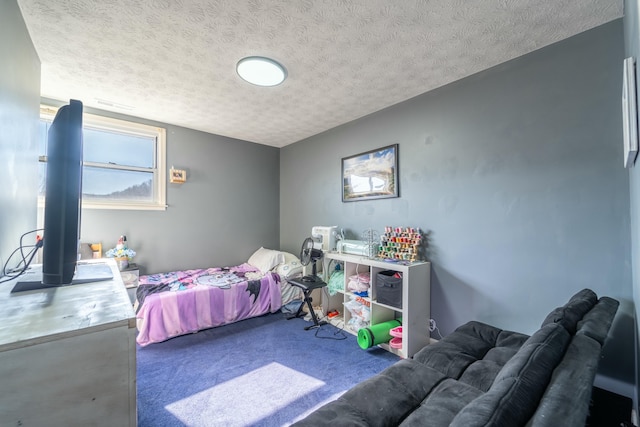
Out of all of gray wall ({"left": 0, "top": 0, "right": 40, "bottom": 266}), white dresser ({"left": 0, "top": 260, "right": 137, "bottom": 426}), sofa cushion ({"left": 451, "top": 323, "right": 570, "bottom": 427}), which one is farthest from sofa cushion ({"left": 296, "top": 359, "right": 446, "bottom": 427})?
gray wall ({"left": 0, "top": 0, "right": 40, "bottom": 266})

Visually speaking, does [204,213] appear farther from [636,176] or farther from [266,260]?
[636,176]

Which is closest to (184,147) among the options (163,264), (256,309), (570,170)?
(163,264)

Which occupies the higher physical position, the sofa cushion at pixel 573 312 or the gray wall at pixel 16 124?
the gray wall at pixel 16 124

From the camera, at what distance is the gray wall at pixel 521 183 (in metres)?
1.68

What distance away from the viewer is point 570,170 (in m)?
1.81

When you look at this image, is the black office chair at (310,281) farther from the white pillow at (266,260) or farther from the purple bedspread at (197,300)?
the white pillow at (266,260)

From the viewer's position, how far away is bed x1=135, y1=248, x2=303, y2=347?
8.53ft

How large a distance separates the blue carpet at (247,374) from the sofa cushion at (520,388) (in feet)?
4.35

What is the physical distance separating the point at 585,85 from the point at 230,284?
11.7 ft

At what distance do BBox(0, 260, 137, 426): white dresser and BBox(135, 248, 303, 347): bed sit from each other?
75.3 inches

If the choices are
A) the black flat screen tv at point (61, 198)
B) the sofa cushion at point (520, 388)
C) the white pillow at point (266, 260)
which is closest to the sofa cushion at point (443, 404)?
the sofa cushion at point (520, 388)

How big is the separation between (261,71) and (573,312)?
8.38 feet

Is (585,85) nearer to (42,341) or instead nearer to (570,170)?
(570,170)

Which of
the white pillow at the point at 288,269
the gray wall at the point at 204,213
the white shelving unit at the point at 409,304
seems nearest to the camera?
the white shelving unit at the point at 409,304
